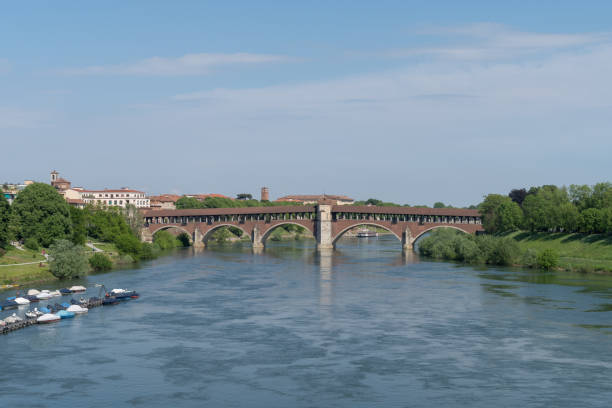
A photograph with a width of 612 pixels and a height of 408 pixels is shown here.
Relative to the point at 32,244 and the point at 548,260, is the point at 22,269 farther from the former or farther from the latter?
the point at 548,260

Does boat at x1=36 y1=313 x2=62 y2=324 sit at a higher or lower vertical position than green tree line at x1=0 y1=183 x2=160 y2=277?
lower

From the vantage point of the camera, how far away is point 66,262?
263 ft

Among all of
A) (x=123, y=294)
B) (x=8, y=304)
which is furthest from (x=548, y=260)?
(x=8, y=304)

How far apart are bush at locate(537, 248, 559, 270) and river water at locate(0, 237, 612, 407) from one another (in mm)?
10515

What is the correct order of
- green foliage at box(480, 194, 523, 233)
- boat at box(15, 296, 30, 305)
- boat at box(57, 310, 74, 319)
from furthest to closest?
green foliage at box(480, 194, 523, 233) → boat at box(15, 296, 30, 305) → boat at box(57, 310, 74, 319)

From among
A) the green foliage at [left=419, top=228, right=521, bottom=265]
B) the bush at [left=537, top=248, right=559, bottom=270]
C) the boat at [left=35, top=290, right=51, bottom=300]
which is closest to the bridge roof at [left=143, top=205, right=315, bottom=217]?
the green foliage at [left=419, top=228, right=521, bottom=265]

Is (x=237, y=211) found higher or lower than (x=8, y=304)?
higher

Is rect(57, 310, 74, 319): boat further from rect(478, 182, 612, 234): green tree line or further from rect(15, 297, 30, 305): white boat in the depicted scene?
rect(478, 182, 612, 234): green tree line

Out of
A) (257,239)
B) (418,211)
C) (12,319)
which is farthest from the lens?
(257,239)

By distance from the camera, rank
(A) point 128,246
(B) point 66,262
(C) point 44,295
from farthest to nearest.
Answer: (A) point 128,246
(B) point 66,262
(C) point 44,295

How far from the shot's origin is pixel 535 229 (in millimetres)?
113188

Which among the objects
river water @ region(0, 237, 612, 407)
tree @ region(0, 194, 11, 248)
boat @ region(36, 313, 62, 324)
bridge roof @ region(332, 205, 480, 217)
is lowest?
river water @ region(0, 237, 612, 407)

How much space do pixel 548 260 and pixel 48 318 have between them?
59.6 m

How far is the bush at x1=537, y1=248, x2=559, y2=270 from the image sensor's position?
88.8m
